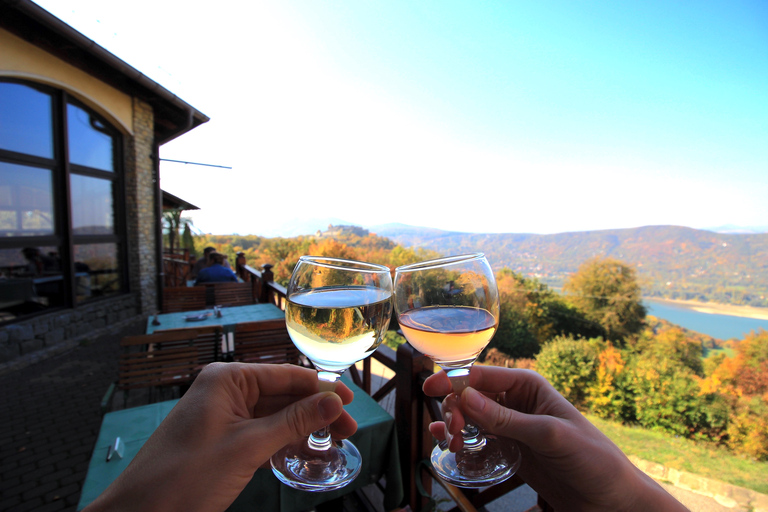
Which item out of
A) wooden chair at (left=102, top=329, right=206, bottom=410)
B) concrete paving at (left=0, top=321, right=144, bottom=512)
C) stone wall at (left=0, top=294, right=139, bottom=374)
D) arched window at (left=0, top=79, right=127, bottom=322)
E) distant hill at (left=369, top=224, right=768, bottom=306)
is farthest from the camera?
distant hill at (left=369, top=224, right=768, bottom=306)

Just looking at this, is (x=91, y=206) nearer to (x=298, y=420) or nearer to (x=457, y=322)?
(x=298, y=420)

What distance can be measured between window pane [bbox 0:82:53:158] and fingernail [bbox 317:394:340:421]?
743cm

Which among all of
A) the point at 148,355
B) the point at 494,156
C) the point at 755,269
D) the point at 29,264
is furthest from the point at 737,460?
the point at 494,156

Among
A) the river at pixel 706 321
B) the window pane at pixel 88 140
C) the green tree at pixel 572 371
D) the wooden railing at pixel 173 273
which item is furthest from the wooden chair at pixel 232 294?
the river at pixel 706 321

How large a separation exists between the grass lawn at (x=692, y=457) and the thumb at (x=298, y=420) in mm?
6116

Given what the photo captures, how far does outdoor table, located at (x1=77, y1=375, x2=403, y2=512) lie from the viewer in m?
1.50

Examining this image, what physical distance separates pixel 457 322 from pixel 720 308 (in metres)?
31.8

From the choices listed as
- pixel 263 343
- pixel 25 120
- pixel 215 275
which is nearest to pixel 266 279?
pixel 215 275

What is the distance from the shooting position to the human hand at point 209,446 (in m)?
0.64

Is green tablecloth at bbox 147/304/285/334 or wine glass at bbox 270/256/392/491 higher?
wine glass at bbox 270/256/392/491

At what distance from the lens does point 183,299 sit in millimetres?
Result: 6051

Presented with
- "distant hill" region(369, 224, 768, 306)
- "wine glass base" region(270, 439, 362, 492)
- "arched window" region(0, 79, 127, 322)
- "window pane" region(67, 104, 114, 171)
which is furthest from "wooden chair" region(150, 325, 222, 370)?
"distant hill" region(369, 224, 768, 306)

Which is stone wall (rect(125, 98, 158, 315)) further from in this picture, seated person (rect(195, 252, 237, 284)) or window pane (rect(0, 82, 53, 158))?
window pane (rect(0, 82, 53, 158))

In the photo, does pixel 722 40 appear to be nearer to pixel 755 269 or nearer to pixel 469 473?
pixel 755 269
